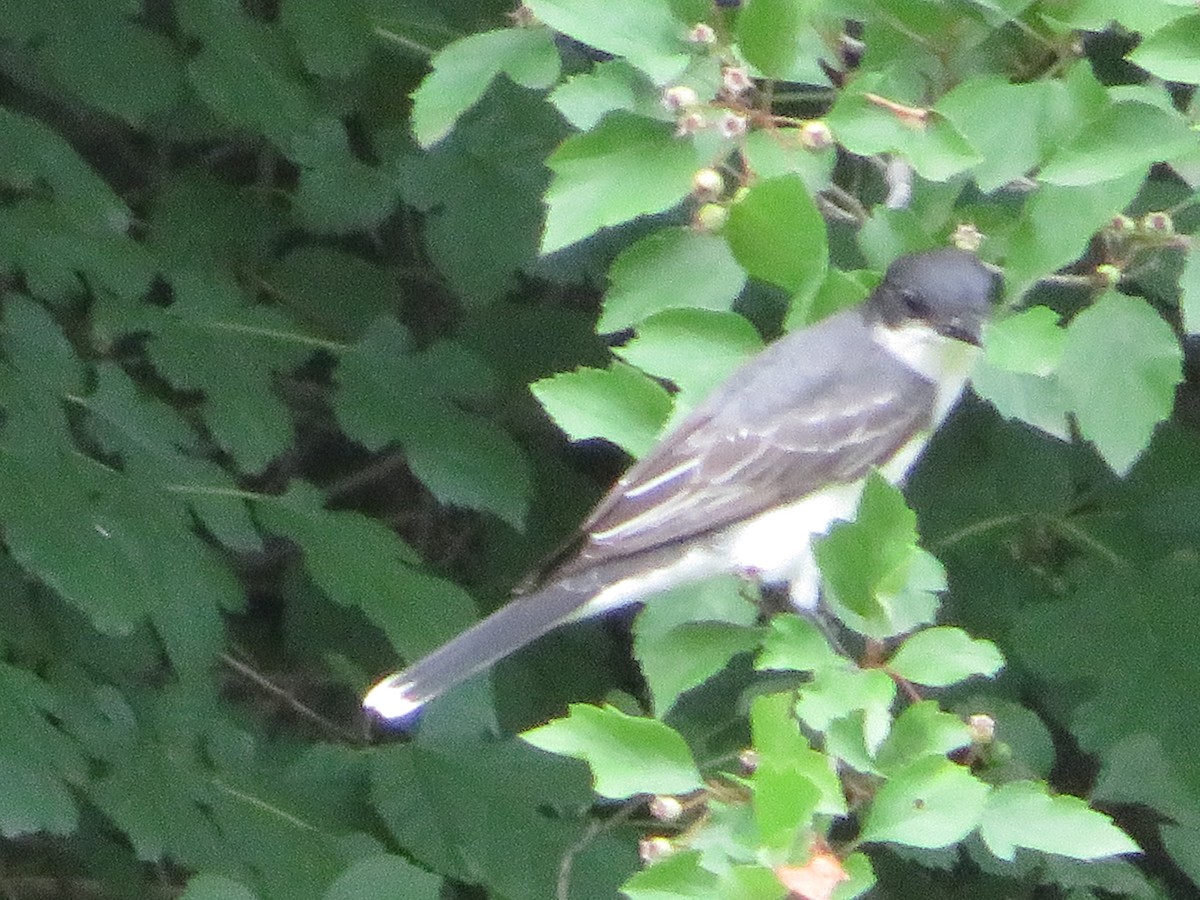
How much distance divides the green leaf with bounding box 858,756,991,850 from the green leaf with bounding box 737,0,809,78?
0.75m

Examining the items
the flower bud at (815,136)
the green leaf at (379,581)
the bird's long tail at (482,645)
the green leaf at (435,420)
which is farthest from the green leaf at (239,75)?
the flower bud at (815,136)

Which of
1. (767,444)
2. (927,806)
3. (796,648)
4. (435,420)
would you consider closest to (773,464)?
(767,444)

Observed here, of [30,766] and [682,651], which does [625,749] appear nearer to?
[682,651]

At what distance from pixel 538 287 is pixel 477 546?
0.56m

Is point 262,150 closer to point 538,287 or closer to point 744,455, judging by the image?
point 538,287

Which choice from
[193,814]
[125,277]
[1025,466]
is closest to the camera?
[193,814]

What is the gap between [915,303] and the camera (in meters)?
2.94

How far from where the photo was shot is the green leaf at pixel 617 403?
7.34 feet

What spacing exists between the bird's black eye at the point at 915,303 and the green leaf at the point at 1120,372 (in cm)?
71

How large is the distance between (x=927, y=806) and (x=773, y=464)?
1.35 meters

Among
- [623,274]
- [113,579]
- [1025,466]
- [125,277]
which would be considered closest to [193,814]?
[113,579]

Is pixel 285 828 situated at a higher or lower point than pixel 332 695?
higher

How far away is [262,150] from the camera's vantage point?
12.9ft

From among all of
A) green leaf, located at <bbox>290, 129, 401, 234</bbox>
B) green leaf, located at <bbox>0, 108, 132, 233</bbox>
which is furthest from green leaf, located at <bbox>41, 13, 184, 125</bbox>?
green leaf, located at <bbox>290, 129, 401, 234</bbox>
